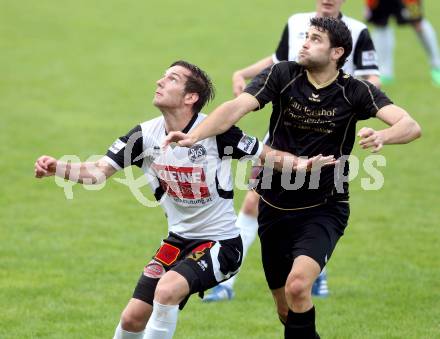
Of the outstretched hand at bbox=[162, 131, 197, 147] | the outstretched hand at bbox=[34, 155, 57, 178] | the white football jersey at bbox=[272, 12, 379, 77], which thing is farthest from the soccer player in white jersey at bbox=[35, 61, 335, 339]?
the white football jersey at bbox=[272, 12, 379, 77]

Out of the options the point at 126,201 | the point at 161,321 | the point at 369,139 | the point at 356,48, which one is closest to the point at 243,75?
the point at 356,48

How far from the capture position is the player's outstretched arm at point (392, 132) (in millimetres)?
5586

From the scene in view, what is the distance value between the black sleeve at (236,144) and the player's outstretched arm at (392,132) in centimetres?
79

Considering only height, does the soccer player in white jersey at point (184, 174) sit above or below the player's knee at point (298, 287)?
above

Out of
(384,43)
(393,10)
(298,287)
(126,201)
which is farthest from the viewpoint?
(393,10)

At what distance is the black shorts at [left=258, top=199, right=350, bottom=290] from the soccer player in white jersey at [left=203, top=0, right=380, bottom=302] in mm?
1561

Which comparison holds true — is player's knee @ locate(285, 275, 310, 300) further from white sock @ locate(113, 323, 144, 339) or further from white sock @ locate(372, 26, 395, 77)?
white sock @ locate(372, 26, 395, 77)

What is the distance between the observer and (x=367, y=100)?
620 centimetres

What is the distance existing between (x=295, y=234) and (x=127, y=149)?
4.10 feet

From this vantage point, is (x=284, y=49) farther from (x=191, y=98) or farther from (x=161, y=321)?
(x=161, y=321)

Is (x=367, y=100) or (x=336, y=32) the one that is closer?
(x=367, y=100)

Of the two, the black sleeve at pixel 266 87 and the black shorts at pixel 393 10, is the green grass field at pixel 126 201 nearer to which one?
the black shorts at pixel 393 10

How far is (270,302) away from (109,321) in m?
1.47

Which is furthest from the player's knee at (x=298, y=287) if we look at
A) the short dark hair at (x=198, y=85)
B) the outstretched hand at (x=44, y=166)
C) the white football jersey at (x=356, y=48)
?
the white football jersey at (x=356, y=48)
